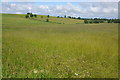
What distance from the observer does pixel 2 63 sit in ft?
18.1

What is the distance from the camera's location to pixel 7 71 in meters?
4.83

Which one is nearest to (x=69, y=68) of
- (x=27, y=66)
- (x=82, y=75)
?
(x=82, y=75)

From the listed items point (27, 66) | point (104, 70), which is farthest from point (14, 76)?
point (104, 70)

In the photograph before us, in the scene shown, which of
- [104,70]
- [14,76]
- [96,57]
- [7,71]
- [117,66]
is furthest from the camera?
[96,57]

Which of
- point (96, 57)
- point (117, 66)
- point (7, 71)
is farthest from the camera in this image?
point (96, 57)

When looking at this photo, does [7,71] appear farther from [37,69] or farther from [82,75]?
[82,75]

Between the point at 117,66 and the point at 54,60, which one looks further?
the point at 54,60

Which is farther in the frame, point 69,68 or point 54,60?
point 54,60

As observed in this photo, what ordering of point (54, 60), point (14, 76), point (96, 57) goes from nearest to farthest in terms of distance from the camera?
point (14, 76)
point (54, 60)
point (96, 57)

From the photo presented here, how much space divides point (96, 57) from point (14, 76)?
430cm

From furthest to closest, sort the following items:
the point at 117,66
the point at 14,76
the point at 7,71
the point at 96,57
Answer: the point at 96,57 → the point at 117,66 → the point at 7,71 → the point at 14,76

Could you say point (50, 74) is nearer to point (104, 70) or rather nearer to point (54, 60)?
point (54, 60)

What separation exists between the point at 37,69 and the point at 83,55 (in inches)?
119

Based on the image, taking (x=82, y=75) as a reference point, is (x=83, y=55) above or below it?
above
